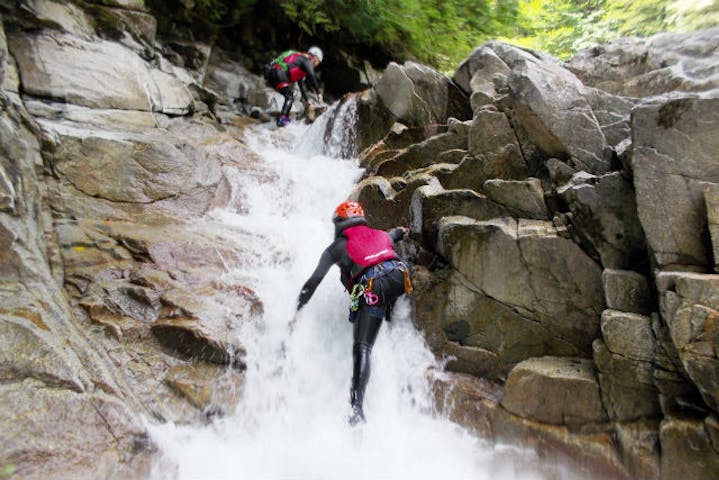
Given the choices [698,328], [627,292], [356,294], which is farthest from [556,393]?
[356,294]

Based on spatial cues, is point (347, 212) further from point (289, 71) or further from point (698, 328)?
point (289, 71)

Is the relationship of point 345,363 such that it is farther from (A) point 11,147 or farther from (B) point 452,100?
(B) point 452,100

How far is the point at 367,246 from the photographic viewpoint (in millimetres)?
5484

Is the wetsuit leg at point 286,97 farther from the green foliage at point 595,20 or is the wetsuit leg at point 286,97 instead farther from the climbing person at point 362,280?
the climbing person at point 362,280

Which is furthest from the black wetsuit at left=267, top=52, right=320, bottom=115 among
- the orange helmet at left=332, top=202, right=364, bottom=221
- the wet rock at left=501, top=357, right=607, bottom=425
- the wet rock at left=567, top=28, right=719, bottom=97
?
the wet rock at left=501, top=357, right=607, bottom=425

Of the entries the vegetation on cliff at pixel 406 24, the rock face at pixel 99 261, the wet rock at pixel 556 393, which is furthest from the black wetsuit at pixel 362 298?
the vegetation on cliff at pixel 406 24

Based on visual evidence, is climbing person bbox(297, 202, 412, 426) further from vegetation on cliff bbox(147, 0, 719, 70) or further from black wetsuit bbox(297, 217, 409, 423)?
vegetation on cliff bbox(147, 0, 719, 70)

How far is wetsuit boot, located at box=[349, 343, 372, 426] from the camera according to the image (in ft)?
16.0

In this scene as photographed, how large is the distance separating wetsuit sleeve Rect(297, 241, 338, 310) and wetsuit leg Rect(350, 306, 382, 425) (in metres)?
0.74

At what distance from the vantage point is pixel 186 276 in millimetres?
5984

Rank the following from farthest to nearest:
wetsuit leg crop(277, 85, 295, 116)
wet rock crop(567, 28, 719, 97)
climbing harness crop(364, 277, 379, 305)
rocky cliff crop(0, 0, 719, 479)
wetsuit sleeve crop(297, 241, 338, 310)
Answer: wetsuit leg crop(277, 85, 295, 116) < wet rock crop(567, 28, 719, 97) < wetsuit sleeve crop(297, 241, 338, 310) < climbing harness crop(364, 277, 379, 305) < rocky cliff crop(0, 0, 719, 479)

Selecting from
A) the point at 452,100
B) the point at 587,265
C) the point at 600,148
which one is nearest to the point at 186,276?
the point at 587,265

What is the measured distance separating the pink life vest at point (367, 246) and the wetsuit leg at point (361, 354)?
655 mm

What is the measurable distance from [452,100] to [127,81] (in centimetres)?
824
